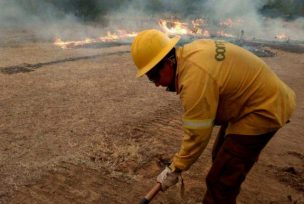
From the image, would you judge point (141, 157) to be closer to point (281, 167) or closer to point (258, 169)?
point (258, 169)

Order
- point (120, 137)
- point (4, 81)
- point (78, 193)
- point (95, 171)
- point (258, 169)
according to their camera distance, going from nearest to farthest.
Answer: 1. point (78, 193)
2. point (95, 171)
3. point (258, 169)
4. point (120, 137)
5. point (4, 81)

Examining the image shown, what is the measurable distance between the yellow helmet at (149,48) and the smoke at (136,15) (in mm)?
13307

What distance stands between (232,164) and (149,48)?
113cm

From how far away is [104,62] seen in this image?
35.5ft

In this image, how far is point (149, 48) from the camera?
9.05 feet

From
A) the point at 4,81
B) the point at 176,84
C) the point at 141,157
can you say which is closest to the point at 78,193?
the point at 141,157

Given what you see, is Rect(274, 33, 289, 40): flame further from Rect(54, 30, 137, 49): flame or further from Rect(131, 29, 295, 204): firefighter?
Rect(131, 29, 295, 204): firefighter

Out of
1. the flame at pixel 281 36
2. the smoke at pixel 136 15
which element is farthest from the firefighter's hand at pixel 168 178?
the flame at pixel 281 36

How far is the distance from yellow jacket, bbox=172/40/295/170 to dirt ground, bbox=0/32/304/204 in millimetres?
1410

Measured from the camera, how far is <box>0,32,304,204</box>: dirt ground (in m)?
4.01

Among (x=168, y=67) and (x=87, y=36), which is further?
(x=87, y=36)

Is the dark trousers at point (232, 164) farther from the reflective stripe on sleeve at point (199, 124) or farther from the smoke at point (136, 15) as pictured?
the smoke at point (136, 15)

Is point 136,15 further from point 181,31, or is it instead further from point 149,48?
point 149,48

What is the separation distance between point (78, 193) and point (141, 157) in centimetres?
111
